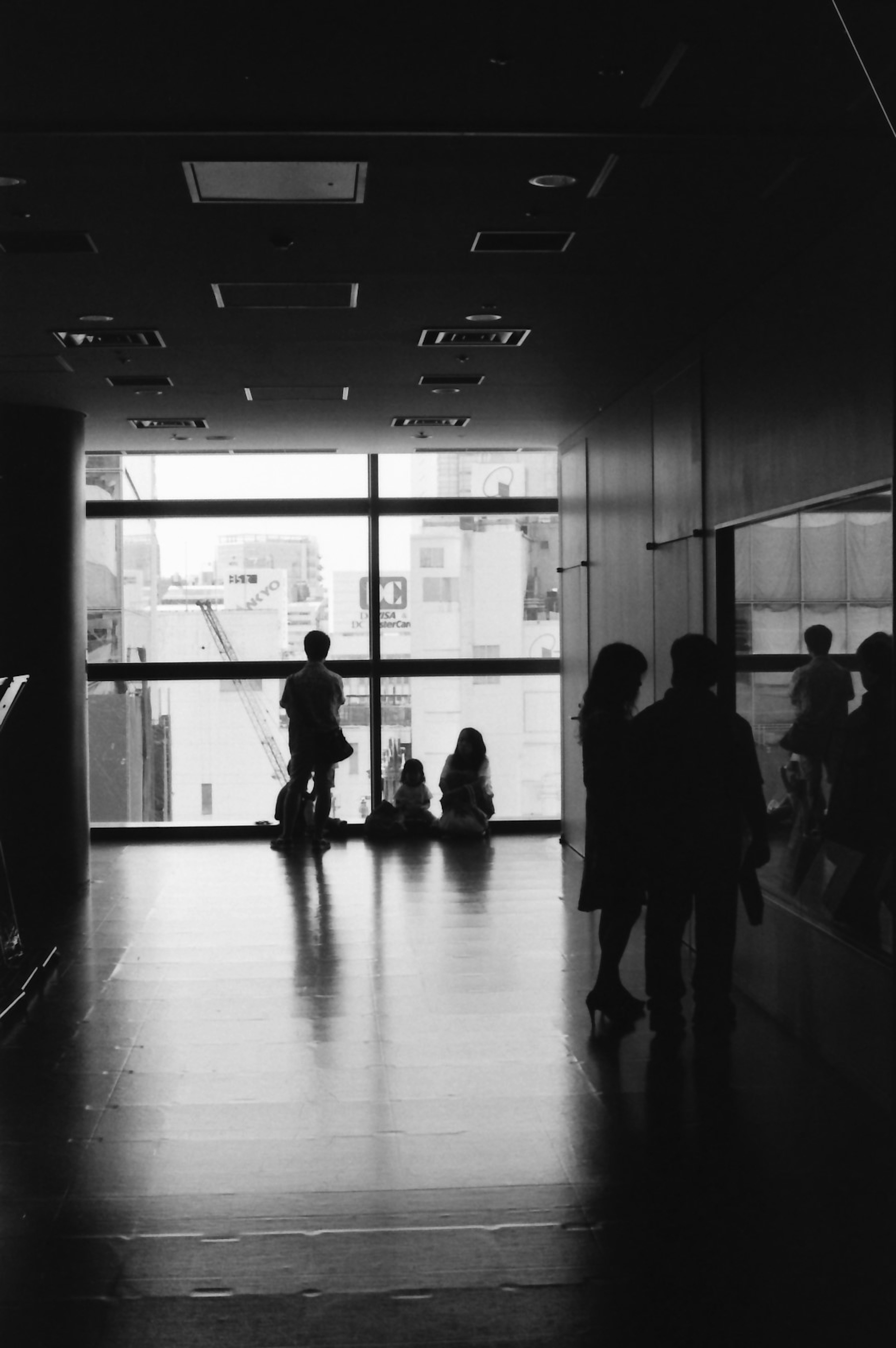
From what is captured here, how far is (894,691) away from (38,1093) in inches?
137

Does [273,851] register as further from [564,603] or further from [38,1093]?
[38,1093]

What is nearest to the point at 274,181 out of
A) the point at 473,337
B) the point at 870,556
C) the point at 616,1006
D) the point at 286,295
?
the point at 286,295

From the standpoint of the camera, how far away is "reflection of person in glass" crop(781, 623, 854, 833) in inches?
207

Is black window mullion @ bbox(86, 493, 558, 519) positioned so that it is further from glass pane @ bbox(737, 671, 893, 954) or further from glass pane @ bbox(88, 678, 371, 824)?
glass pane @ bbox(737, 671, 893, 954)

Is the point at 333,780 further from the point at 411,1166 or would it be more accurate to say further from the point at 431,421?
the point at 411,1166

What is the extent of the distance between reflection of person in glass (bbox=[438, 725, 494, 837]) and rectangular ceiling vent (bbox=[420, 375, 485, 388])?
12.9ft

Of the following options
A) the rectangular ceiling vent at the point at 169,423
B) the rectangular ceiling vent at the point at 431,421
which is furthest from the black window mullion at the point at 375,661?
the rectangular ceiling vent at the point at 169,423

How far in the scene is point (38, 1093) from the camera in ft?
16.4

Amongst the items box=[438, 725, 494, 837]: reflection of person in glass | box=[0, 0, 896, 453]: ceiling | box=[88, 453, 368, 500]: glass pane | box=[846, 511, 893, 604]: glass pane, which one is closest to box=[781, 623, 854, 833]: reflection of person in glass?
box=[846, 511, 893, 604]: glass pane

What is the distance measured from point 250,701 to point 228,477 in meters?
2.05

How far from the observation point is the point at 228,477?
12.2 meters

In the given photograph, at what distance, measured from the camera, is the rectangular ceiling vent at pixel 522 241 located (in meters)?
5.34

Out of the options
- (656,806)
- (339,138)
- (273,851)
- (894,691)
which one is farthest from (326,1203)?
(273,851)

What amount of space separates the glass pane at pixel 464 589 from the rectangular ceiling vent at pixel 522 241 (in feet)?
22.1
